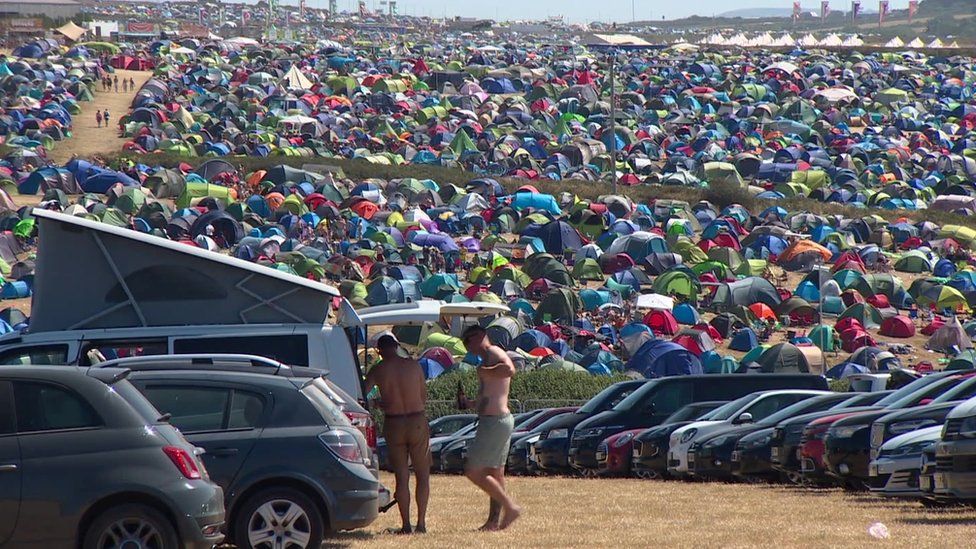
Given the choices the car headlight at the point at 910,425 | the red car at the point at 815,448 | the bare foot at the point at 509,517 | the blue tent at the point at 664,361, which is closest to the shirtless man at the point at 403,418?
the bare foot at the point at 509,517

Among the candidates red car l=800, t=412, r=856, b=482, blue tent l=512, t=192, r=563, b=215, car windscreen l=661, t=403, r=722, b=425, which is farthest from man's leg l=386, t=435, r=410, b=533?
blue tent l=512, t=192, r=563, b=215

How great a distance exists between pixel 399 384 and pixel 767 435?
20.7ft

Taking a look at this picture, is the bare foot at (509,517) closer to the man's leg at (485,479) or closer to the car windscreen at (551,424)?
the man's leg at (485,479)

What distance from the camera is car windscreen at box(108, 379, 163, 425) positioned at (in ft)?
26.7

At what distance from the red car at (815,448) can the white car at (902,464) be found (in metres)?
1.43

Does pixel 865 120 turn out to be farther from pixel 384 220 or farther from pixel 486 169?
pixel 384 220

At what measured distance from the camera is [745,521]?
36.2 ft

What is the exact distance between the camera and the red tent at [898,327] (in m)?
41.3

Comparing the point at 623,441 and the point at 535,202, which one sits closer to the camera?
the point at 623,441

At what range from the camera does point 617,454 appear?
58.9ft

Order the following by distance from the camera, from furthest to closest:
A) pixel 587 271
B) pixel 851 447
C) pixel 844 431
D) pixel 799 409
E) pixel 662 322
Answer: pixel 587 271, pixel 662 322, pixel 799 409, pixel 844 431, pixel 851 447

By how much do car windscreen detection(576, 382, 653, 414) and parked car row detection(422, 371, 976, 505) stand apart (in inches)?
0.6

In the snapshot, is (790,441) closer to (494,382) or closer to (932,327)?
A: (494,382)

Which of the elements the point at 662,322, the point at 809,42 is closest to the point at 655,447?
the point at 662,322
